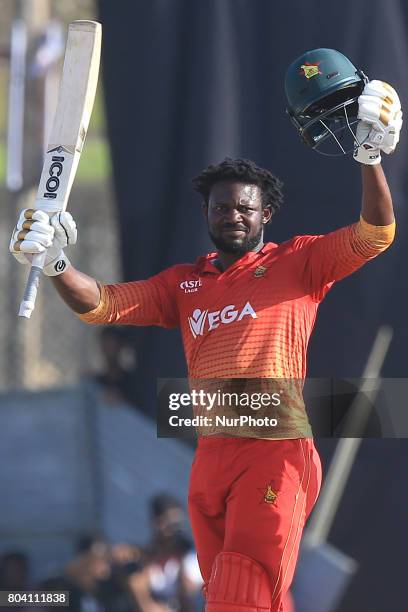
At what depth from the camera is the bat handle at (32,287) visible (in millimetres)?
4020

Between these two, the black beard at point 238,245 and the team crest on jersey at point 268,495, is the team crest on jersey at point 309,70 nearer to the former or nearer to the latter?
the black beard at point 238,245

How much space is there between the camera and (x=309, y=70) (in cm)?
407

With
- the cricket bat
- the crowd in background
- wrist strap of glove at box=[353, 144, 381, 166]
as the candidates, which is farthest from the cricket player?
the crowd in background

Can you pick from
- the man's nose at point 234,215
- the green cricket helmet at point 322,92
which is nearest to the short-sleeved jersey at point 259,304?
the man's nose at point 234,215

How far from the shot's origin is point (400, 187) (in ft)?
21.5

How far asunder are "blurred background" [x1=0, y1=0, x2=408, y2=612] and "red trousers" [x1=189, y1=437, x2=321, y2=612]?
225cm

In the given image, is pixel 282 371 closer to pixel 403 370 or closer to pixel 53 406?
pixel 403 370

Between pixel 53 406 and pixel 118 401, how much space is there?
1.16 feet

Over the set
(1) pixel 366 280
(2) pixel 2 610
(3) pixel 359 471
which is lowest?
(2) pixel 2 610

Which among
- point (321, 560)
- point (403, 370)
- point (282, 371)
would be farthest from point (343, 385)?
point (282, 371)

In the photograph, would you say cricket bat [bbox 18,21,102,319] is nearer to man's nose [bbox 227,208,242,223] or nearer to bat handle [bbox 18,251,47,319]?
bat handle [bbox 18,251,47,319]

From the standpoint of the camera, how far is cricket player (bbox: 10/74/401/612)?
395 centimetres

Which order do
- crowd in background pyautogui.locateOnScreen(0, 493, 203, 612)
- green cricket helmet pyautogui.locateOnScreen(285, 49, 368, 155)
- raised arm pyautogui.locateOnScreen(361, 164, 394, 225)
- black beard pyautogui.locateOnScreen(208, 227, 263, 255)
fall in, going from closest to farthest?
1. raised arm pyautogui.locateOnScreen(361, 164, 394, 225)
2. green cricket helmet pyautogui.locateOnScreen(285, 49, 368, 155)
3. black beard pyautogui.locateOnScreen(208, 227, 263, 255)
4. crowd in background pyautogui.locateOnScreen(0, 493, 203, 612)

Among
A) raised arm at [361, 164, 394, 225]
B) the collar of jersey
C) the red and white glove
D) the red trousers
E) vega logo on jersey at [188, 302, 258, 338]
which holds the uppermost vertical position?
the red and white glove
